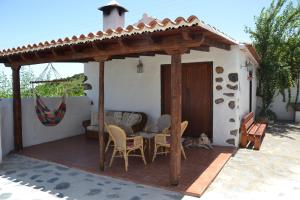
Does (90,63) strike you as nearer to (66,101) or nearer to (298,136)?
(66,101)

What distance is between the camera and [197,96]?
7777mm

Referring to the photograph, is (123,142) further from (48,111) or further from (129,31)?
(48,111)

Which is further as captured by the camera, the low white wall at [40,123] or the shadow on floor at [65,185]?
the low white wall at [40,123]

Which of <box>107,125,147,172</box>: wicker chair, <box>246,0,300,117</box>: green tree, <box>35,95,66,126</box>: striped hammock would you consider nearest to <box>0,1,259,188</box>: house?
<box>107,125,147,172</box>: wicker chair

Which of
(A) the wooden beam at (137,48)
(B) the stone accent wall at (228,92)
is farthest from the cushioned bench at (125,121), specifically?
(A) the wooden beam at (137,48)

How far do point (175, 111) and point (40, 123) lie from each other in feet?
16.5

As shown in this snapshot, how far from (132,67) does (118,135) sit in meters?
3.70

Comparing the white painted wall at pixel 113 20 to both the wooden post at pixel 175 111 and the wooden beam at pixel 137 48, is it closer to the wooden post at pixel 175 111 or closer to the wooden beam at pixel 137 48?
the wooden beam at pixel 137 48

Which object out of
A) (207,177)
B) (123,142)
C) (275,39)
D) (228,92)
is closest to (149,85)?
(228,92)

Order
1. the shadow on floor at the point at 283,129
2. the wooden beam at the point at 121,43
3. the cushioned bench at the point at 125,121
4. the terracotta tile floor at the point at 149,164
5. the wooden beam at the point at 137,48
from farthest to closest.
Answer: the shadow on floor at the point at 283,129
the cushioned bench at the point at 125,121
the terracotta tile floor at the point at 149,164
the wooden beam at the point at 121,43
the wooden beam at the point at 137,48

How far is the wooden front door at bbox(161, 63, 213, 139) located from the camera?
758cm

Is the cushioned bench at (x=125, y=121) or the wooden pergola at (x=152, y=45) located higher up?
the wooden pergola at (x=152, y=45)

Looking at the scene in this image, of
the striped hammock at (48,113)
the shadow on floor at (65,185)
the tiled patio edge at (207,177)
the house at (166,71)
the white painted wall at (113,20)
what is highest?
the white painted wall at (113,20)

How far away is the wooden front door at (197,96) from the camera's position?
758 cm
